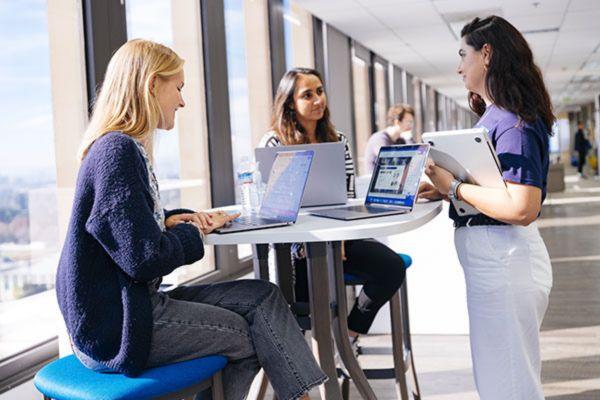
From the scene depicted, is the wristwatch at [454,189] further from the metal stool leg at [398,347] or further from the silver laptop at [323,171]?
the metal stool leg at [398,347]

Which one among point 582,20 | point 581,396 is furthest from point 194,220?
point 582,20

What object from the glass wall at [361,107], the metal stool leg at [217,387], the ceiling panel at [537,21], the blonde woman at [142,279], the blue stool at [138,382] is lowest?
the metal stool leg at [217,387]

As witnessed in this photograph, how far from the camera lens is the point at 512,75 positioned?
1909 millimetres

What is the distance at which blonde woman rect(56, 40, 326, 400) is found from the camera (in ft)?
5.04

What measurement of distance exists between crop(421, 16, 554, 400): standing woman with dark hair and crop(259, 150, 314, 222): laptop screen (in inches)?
16.5

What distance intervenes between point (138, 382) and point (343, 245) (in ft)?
4.18

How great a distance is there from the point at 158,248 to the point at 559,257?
216 inches

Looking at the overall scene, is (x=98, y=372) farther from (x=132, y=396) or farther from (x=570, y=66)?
(x=570, y=66)

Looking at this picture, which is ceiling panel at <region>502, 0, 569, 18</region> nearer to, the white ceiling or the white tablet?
the white ceiling

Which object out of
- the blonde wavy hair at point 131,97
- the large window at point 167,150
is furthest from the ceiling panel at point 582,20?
the blonde wavy hair at point 131,97

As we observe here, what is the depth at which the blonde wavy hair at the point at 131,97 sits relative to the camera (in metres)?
1.70

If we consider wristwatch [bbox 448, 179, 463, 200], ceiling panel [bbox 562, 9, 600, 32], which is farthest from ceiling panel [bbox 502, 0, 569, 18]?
wristwatch [bbox 448, 179, 463, 200]

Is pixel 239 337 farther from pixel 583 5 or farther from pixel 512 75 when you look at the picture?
pixel 583 5

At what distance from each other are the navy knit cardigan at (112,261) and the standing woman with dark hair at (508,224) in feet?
2.87
